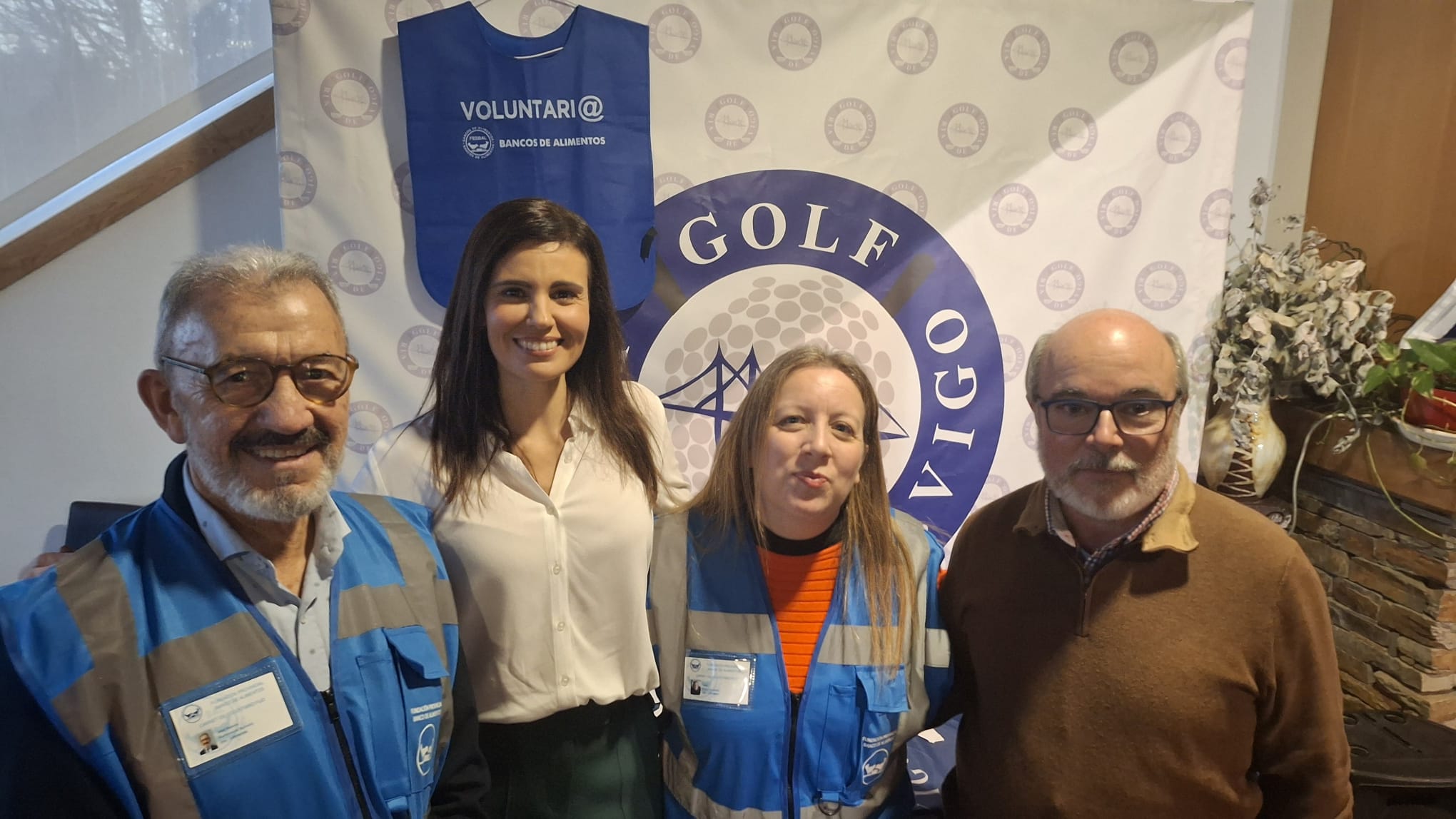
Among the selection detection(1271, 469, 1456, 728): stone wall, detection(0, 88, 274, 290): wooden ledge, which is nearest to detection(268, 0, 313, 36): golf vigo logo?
detection(0, 88, 274, 290): wooden ledge

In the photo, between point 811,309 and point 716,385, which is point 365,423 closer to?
point 716,385

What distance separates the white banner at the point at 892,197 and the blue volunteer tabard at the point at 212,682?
145 centimetres

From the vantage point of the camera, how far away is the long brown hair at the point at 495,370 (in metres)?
1.61

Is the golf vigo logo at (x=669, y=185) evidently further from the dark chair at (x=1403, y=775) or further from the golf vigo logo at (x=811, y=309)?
the dark chair at (x=1403, y=775)

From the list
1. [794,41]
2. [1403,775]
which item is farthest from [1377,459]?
[794,41]

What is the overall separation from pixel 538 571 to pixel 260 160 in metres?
2.00

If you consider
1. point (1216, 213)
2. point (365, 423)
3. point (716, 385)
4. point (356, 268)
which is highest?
point (1216, 213)

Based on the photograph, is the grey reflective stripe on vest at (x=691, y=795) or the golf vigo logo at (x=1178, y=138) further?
the golf vigo logo at (x=1178, y=138)

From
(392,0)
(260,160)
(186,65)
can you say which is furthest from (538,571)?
(186,65)

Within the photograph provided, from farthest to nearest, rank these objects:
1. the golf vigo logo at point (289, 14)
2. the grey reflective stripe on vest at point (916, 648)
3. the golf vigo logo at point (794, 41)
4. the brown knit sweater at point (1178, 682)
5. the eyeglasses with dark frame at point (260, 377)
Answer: the golf vigo logo at point (794, 41)
the golf vigo logo at point (289, 14)
the grey reflective stripe on vest at point (916, 648)
the brown knit sweater at point (1178, 682)
the eyeglasses with dark frame at point (260, 377)

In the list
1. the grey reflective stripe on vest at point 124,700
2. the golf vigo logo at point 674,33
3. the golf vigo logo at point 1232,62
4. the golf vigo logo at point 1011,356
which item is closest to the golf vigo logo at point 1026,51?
the golf vigo logo at point 1232,62

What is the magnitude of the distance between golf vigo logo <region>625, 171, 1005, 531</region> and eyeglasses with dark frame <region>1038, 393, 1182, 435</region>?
1193 millimetres

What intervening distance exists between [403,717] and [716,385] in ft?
5.31

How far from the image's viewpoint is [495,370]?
5.57 ft
